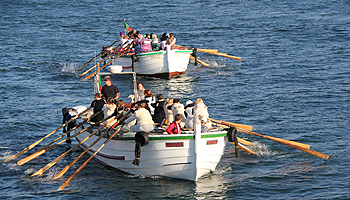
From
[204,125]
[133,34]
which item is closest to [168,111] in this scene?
[204,125]

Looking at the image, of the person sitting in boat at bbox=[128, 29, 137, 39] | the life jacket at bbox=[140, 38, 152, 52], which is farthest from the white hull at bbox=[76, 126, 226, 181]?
the person sitting in boat at bbox=[128, 29, 137, 39]

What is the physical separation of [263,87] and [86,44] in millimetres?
18964

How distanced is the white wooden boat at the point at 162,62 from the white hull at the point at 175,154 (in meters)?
13.5

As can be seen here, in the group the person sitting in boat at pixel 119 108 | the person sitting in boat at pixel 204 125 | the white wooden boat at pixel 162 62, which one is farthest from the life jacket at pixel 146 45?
the person sitting in boat at pixel 204 125

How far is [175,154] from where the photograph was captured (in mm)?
12828

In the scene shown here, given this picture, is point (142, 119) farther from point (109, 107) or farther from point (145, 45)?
point (145, 45)

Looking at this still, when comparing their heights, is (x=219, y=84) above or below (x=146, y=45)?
below

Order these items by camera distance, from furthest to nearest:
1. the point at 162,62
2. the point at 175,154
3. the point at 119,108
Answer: the point at 162,62 < the point at 119,108 < the point at 175,154

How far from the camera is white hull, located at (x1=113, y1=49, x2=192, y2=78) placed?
26.9 metres

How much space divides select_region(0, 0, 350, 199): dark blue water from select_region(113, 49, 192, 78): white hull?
0.61 meters

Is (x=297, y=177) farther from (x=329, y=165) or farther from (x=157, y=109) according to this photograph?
(x=157, y=109)

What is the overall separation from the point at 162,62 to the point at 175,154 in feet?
48.6

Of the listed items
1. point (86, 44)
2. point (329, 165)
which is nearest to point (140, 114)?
point (329, 165)

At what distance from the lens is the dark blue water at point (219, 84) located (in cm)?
1381
